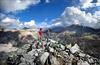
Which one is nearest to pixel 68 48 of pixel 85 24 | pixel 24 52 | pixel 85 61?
pixel 85 61

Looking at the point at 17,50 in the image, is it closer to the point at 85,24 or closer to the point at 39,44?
the point at 39,44

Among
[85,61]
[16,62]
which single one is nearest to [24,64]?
[16,62]

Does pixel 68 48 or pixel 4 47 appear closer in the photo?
pixel 68 48

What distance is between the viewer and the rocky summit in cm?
824

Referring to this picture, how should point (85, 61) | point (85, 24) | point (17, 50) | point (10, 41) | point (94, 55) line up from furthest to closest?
point (85, 24)
point (10, 41)
point (17, 50)
point (94, 55)
point (85, 61)

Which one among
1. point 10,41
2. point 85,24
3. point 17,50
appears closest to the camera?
point 17,50

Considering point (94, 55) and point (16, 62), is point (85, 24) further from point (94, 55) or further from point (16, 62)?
point (16, 62)

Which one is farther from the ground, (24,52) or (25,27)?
(25,27)

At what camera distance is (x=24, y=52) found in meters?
9.01

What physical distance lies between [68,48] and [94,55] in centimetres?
116

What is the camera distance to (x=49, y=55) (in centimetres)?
828

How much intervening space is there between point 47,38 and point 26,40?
1.11m

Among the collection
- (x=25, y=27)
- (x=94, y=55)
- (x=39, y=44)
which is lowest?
(x=94, y=55)

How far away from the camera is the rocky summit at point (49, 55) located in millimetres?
8242
